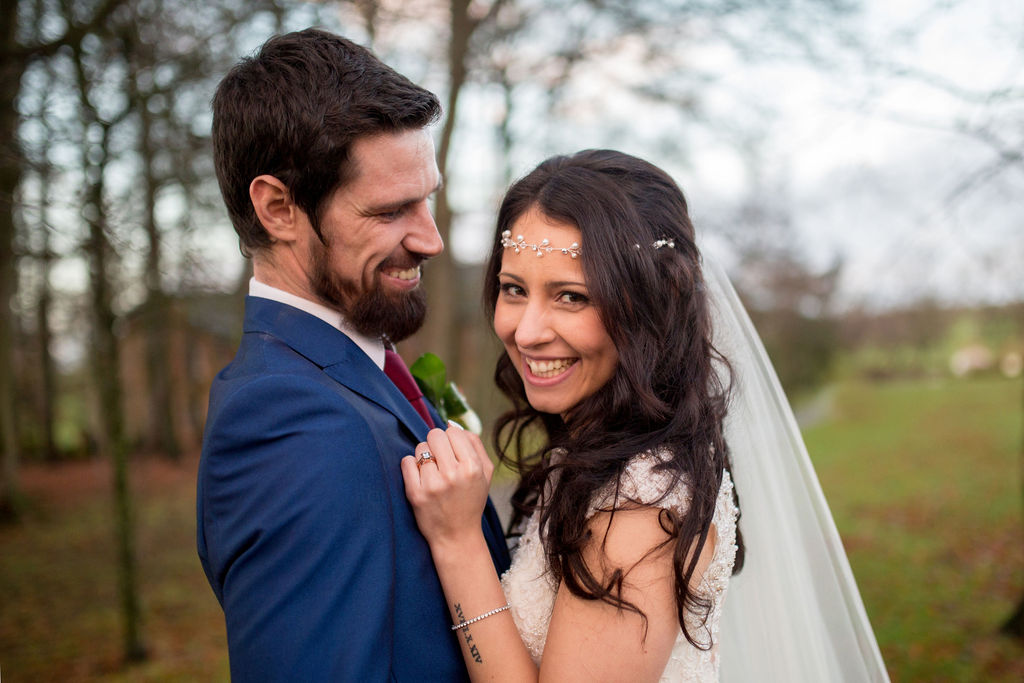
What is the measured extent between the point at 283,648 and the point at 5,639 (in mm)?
7377

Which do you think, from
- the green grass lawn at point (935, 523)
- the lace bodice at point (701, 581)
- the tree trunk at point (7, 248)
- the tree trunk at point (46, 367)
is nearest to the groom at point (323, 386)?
the lace bodice at point (701, 581)

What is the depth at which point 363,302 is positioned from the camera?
77.6 inches

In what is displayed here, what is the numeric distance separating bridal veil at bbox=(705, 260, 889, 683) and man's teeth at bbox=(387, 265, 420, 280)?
1.03m

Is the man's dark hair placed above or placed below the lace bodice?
above

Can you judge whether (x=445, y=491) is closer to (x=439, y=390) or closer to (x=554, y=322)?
(x=554, y=322)

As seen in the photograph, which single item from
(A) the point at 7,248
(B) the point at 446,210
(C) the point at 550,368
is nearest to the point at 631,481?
(C) the point at 550,368

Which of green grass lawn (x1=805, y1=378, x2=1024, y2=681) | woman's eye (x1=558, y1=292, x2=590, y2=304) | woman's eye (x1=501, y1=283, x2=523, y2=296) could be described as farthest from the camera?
green grass lawn (x1=805, y1=378, x2=1024, y2=681)

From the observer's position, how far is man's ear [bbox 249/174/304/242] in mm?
1893

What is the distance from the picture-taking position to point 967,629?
6.80 metres

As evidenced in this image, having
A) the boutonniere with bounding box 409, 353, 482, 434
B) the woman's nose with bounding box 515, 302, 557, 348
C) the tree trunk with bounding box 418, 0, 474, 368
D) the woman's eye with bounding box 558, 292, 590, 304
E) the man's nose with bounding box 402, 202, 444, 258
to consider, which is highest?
the tree trunk with bounding box 418, 0, 474, 368

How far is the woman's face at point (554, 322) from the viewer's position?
2027 mm

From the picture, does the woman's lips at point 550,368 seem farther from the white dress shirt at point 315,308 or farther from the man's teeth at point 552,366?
the white dress shirt at point 315,308

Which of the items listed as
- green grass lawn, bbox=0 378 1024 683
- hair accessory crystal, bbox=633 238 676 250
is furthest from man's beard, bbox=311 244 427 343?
green grass lawn, bbox=0 378 1024 683

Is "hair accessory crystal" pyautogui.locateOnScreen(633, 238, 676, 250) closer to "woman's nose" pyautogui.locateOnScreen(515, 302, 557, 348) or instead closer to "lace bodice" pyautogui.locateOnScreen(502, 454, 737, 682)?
"woman's nose" pyautogui.locateOnScreen(515, 302, 557, 348)
